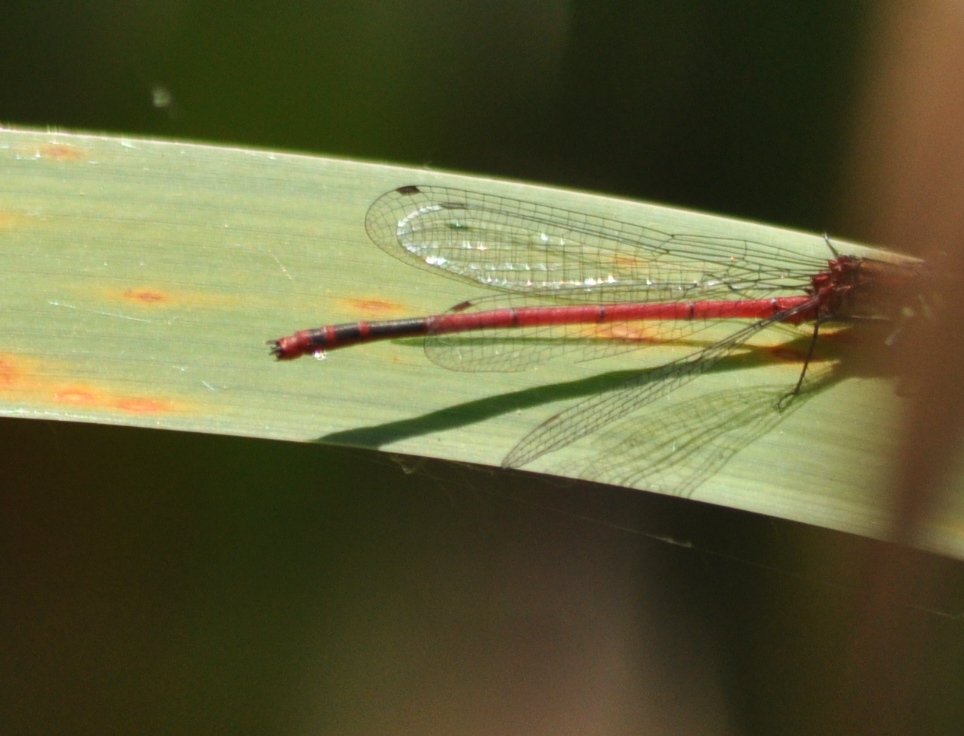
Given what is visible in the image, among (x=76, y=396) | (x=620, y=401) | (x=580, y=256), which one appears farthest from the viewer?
(x=580, y=256)

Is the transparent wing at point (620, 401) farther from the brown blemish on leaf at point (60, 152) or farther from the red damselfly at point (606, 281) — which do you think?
the brown blemish on leaf at point (60, 152)

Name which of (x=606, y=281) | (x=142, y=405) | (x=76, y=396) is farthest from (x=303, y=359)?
(x=606, y=281)

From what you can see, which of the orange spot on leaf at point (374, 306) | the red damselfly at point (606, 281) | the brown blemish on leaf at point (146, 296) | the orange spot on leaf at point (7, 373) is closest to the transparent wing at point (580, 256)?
the red damselfly at point (606, 281)

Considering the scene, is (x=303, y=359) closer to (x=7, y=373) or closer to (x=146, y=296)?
(x=146, y=296)

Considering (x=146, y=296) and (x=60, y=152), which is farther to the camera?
(x=60, y=152)

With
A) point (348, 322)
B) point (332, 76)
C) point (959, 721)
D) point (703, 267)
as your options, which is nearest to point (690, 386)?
point (703, 267)

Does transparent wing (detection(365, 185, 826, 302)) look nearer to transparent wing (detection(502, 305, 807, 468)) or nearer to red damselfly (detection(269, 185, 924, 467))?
red damselfly (detection(269, 185, 924, 467))
